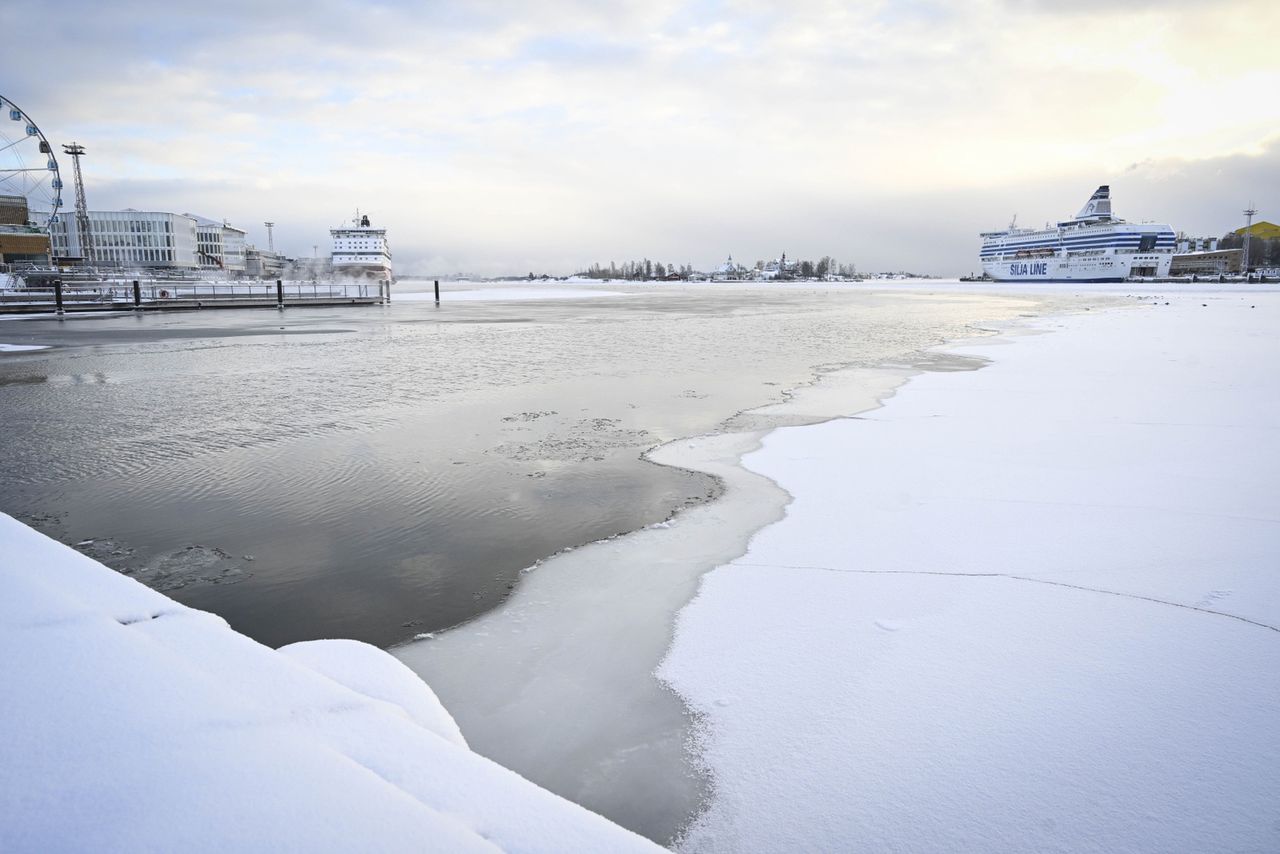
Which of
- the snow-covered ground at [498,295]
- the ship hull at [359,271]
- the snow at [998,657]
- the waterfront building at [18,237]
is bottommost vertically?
the snow at [998,657]

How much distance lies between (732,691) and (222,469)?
5572 mm

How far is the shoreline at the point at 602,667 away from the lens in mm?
2338

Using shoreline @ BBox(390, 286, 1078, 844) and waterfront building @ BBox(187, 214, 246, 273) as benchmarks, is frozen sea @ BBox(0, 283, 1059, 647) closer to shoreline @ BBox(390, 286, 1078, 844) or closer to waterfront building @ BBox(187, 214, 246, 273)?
shoreline @ BBox(390, 286, 1078, 844)

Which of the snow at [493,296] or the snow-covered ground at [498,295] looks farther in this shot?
the snow-covered ground at [498,295]

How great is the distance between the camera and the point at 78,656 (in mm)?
1901

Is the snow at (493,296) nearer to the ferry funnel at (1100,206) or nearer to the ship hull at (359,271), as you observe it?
the ship hull at (359,271)

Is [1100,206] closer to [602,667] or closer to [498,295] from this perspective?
[498,295]

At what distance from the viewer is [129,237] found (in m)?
87.0

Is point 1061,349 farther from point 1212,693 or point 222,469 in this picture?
point 222,469

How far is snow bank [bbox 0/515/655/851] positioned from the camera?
4.37 ft

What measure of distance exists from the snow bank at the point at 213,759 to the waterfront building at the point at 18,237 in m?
72.9

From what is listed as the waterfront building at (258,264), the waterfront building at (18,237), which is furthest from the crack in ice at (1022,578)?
the waterfront building at (258,264)

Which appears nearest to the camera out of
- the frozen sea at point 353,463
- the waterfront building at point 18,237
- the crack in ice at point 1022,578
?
the crack in ice at point 1022,578

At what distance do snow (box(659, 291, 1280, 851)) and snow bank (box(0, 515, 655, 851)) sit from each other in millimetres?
856
